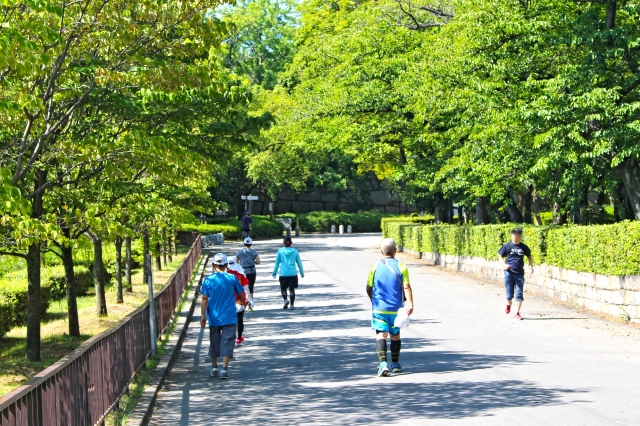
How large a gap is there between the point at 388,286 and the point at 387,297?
14 cm

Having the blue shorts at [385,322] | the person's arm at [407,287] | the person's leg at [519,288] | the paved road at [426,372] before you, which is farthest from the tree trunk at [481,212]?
the blue shorts at [385,322]

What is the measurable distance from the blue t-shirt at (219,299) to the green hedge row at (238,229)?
142 ft

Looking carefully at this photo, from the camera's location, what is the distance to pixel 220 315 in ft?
38.6

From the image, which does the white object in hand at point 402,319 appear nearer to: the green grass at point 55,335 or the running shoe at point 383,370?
the running shoe at point 383,370

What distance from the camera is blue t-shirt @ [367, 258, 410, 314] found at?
11.1 m

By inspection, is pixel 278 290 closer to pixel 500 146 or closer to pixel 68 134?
pixel 500 146

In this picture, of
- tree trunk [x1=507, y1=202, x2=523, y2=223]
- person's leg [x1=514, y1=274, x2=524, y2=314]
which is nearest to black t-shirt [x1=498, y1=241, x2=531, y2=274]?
person's leg [x1=514, y1=274, x2=524, y2=314]

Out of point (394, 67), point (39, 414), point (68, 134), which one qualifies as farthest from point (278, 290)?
point (39, 414)

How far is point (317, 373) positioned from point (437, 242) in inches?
903

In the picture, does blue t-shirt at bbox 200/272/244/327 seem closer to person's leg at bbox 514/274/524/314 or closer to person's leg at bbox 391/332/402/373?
person's leg at bbox 391/332/402/373

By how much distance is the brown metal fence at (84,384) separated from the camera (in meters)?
5.62

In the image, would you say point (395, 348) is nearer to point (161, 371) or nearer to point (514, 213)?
point (161, 371)

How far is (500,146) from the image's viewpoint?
2214cm

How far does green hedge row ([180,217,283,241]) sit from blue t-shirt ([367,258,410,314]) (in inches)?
1738
